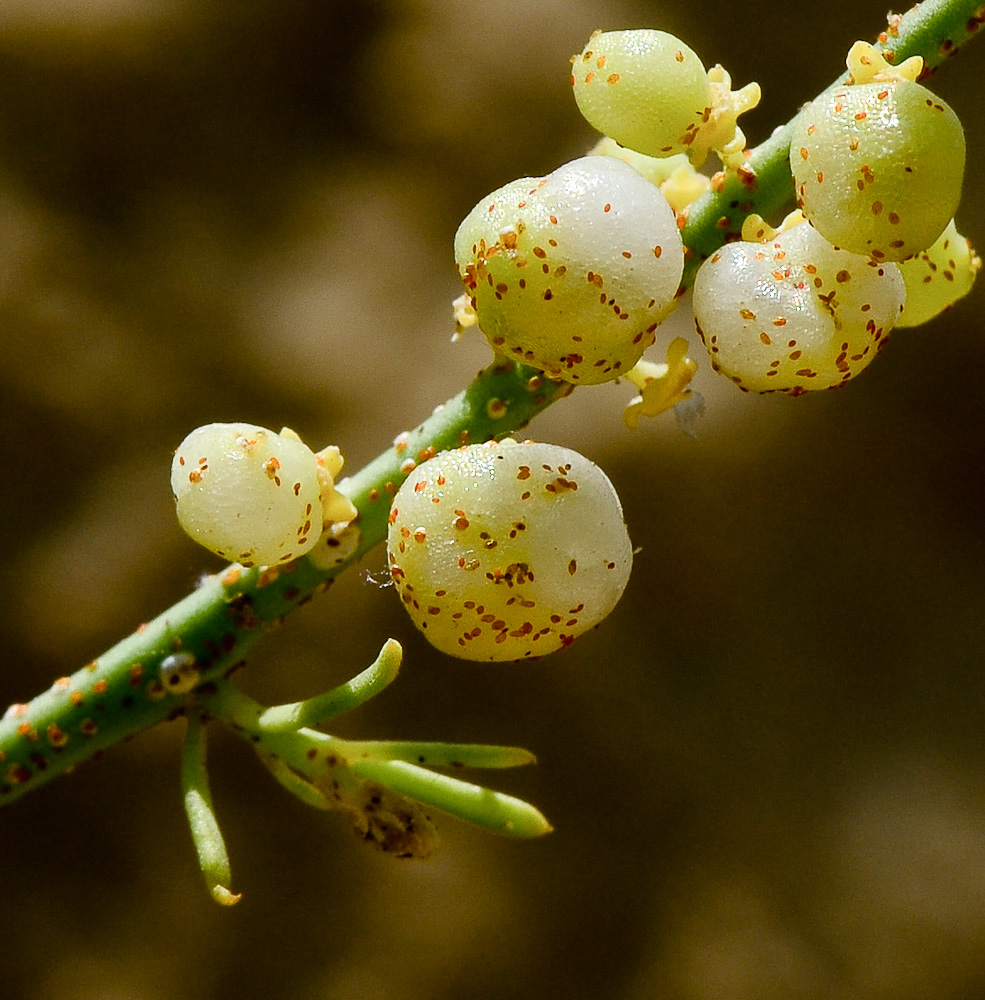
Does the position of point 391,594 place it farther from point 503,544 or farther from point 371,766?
point 503,544

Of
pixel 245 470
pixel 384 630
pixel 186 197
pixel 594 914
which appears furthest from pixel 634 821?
pixel 245 470

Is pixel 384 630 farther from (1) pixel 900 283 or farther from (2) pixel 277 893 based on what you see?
(1) pixel 900 283

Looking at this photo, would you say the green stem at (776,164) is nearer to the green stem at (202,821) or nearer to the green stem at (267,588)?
the green stem at (267,588)

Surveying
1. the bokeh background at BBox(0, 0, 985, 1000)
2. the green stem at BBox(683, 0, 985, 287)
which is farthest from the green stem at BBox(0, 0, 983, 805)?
the bokeh background at BBox(0, 0, 985, 1000)

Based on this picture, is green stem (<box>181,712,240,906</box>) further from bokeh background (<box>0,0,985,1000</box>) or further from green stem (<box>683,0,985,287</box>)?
bokeh background (<box>0,0,985,1000</box>)

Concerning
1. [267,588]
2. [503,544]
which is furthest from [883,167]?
[267,588]

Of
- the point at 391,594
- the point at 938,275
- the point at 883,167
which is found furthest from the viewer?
the point at 391,594
